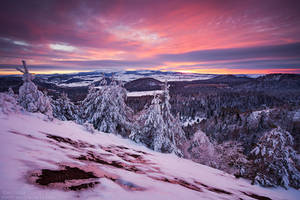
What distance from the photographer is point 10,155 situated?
7.98 feet

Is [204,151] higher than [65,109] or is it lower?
lower

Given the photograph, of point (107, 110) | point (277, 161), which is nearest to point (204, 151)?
point (277, 161)

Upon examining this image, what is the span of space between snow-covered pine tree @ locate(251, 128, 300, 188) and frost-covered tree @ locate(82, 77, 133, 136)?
430 inches

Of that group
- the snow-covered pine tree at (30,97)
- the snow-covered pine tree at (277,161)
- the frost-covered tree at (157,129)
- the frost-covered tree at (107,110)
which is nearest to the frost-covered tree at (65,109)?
the frost-covered tree at (107,110)

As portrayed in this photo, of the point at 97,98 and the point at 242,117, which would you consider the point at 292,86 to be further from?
the point at 97,98

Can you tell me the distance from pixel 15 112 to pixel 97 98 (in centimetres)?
808

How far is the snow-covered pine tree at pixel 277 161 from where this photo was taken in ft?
27.8

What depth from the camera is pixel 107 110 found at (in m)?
13.7

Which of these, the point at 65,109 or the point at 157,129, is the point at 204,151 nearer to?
the point at 157,129

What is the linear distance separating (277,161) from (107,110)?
13.6 meters

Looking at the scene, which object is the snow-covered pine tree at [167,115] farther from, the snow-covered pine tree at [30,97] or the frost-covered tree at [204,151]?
the snow-covered pine tree at [30,97]

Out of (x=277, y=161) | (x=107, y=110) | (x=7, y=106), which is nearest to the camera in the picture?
(x=7, y=106)

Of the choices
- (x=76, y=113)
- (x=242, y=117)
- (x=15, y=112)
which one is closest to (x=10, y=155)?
(x=15, y=112)

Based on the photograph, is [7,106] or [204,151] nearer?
[7,106]
